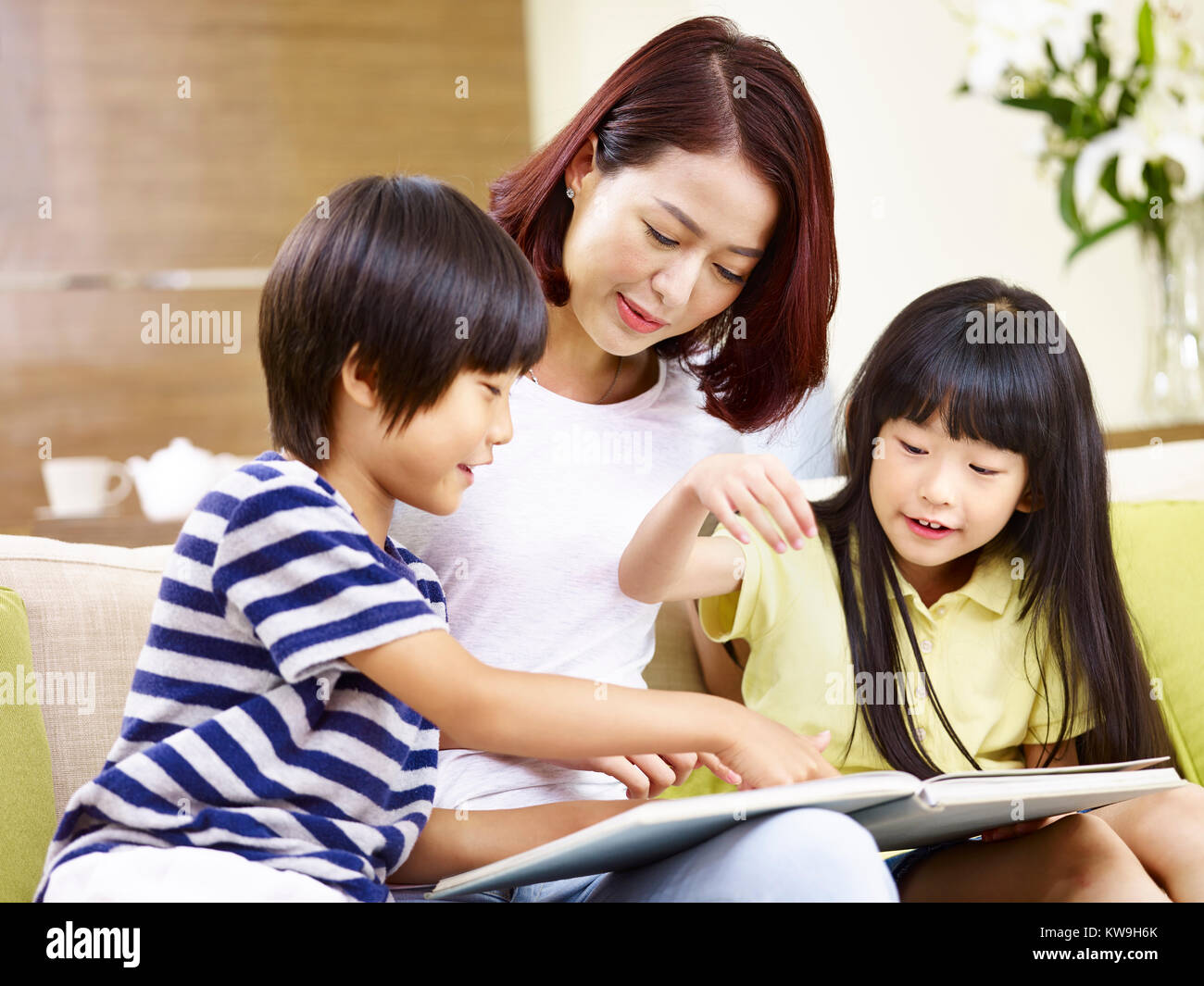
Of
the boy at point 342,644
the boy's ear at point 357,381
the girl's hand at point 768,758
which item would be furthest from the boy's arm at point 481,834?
the boy's ear at point 357,381

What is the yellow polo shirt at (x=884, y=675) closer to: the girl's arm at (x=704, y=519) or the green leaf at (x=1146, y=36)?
the girl's arm at (x=704, y=519)

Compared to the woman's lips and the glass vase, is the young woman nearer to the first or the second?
the woman's lips

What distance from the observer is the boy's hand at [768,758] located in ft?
2.70

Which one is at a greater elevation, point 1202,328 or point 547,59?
point 547,59

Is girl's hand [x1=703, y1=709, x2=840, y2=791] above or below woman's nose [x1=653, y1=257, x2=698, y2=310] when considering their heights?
below

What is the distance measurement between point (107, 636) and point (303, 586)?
1.77 ft

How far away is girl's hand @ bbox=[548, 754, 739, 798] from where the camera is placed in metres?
1.03

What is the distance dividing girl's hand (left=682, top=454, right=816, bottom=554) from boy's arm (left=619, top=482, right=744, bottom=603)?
0.22ft

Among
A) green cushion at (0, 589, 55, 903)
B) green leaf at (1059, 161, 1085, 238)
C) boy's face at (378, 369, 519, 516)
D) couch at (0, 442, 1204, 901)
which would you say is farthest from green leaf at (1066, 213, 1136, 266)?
green cushion at (0, 589, 55, 903)
